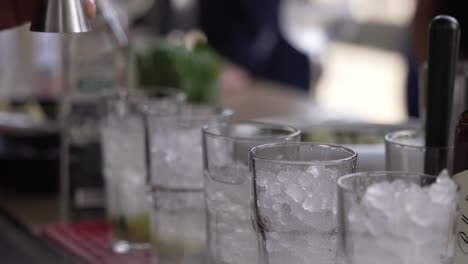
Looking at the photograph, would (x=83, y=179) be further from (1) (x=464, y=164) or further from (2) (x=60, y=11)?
(1) (x=464, y=164)

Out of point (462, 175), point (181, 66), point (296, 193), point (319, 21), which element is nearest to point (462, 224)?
point (462, 175)

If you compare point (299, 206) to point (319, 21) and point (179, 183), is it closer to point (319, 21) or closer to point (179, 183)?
point (179, 183)

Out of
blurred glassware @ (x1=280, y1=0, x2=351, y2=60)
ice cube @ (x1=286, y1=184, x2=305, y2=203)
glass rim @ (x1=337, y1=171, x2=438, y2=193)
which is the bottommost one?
ice cube @ (x1=286, y1=184, x2=305, y2=203)

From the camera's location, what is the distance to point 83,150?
1.20 m

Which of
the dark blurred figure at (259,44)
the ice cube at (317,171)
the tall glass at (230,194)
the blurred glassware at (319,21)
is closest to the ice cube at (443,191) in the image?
the ice cube at (317,171)

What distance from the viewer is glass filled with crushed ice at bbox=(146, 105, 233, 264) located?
0.89 meters

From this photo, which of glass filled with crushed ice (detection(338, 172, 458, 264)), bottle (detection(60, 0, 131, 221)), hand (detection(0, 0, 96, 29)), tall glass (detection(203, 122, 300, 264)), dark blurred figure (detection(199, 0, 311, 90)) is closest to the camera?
glass filled with crushed ice (detection(338, 172, 458, 264))

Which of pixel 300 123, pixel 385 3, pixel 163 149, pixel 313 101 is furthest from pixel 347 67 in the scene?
pixel 163 149

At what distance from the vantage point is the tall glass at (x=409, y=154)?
676 millimetres

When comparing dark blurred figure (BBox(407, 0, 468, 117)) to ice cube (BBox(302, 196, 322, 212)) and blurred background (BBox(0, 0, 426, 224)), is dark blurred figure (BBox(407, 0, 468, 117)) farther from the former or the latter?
ice cube (BBox(302, 196, 322, 212))

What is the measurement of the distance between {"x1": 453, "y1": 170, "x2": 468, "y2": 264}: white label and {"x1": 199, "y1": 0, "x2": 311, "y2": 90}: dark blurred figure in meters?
2.28

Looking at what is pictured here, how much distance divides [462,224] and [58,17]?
0.38 m

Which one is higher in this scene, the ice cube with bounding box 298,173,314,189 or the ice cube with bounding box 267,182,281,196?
the ice cube with bounding box 298,173,314,189

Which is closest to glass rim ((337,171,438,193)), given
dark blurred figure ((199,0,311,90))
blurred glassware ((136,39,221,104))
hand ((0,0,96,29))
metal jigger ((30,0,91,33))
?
metal jigger ((30,0,91,33))
